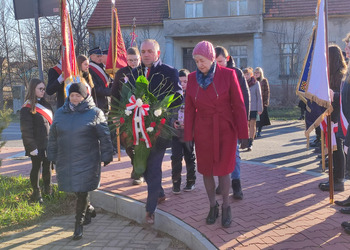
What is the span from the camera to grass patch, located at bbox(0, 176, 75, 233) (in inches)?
197

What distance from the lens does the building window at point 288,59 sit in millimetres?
21750

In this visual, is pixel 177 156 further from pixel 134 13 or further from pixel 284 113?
pixel 134 13

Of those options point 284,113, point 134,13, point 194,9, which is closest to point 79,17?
point 134,13

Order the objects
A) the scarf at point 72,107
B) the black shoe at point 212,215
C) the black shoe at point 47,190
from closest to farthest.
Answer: the black shoe at point 212,215 → the scarf at point 72,107 → the black shoe at point 47,190

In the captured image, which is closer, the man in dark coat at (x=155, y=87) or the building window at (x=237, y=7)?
the man in dark coat at (x=155, y=87)

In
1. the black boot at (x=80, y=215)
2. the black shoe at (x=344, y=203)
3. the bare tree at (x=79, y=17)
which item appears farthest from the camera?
the bare tree at (x=79, y=17)

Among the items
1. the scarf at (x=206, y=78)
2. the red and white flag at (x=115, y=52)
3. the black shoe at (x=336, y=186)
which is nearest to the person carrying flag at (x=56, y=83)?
the red and white flag at (x=115, y=52)

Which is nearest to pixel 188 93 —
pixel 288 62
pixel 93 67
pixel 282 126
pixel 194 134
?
pixel 194 134

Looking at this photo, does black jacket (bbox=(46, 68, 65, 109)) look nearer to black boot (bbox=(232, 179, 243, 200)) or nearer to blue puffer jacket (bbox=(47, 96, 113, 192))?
blue puffer jacket (bbox=(47, 96, 113, 192))

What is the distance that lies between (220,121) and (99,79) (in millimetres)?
3938

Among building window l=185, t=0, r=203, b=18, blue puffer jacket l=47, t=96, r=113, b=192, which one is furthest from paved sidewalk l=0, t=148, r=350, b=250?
building window l=185, t=0, r=203, b=18

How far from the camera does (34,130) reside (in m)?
5.33

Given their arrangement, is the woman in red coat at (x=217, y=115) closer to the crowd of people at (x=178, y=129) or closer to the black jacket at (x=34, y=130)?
the crowd of people at (x=178, y=129)

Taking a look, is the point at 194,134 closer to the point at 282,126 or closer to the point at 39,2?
the point at 39,2
